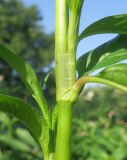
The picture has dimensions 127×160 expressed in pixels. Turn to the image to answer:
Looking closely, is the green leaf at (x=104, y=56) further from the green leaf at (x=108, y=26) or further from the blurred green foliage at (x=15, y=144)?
the blurred green foliage at (x=15, y=144)

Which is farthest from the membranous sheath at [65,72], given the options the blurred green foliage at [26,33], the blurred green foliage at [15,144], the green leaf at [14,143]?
the blurred green foliage at [26,33]

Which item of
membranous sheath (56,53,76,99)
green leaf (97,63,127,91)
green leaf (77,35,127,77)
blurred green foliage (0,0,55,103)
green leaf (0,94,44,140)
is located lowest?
blurred green foliage (0,0,55,103)

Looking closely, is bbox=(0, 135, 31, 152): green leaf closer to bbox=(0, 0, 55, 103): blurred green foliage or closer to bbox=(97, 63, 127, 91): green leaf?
bbox=(97, 63, 127, 91): green leaf

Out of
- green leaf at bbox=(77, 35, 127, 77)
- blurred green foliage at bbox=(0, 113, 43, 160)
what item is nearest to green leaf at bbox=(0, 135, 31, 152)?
blurred green foliage at bbox=(0, 113, 43, 160)

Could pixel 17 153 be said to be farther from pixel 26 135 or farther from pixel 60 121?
pixel 60 121

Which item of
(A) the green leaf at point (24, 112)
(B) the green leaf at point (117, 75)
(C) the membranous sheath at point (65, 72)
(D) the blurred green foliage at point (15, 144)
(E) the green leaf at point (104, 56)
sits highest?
(C) the membranous sheath at point (65, 72)

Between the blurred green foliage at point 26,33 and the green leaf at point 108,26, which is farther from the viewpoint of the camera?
the blurred green foliage at point 26,33
